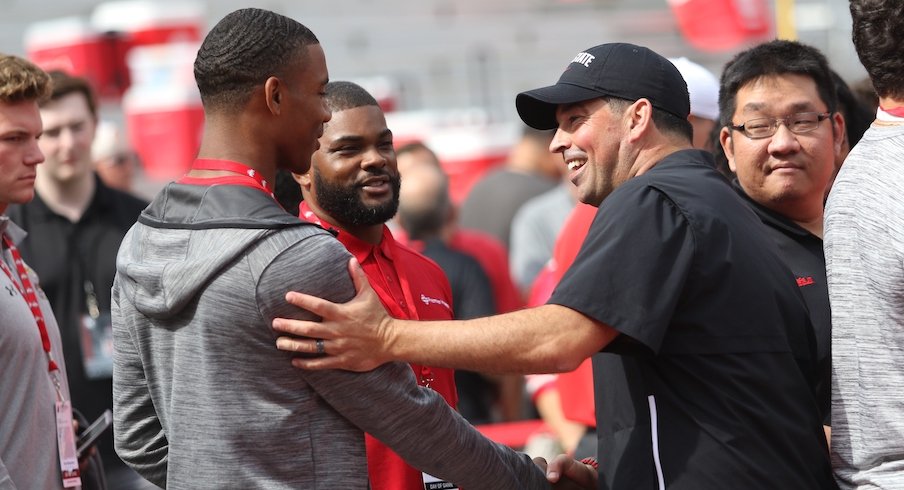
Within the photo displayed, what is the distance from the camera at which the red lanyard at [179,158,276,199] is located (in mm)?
2500

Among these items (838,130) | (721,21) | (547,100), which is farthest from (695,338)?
(721,21)

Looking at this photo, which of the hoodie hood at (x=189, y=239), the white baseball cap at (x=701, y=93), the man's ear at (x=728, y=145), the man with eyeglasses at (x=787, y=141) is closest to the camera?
the hoodie hood at (x=189, y=239)

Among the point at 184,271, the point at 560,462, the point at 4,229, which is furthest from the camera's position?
the point at 4,229

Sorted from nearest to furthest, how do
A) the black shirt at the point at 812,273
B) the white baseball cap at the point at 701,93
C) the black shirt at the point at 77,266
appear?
the black shirt at the point at 812,273, the white baseball cap at the point at 701,93, the black shirt at the point at 77,266

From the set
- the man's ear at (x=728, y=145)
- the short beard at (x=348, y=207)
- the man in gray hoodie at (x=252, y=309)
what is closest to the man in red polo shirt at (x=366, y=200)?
the short beard at (x=348, y=207)

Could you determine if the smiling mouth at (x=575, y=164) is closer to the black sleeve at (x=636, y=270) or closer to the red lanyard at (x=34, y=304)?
the black sleeve at (x=636, y=270)

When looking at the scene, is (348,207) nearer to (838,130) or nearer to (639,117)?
(639,117)

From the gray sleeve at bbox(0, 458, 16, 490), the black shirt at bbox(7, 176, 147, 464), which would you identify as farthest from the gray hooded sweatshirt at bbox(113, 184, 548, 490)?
the black shirt at bbox(7, 176, 147, 464)

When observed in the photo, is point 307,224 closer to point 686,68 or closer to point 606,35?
point 686,68

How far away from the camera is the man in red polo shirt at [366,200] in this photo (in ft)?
11.0

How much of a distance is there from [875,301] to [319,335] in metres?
1.12

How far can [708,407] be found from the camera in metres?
2.63

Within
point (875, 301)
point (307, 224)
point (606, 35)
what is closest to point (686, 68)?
point (875, 301)

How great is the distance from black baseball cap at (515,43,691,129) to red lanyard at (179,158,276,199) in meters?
0.72
